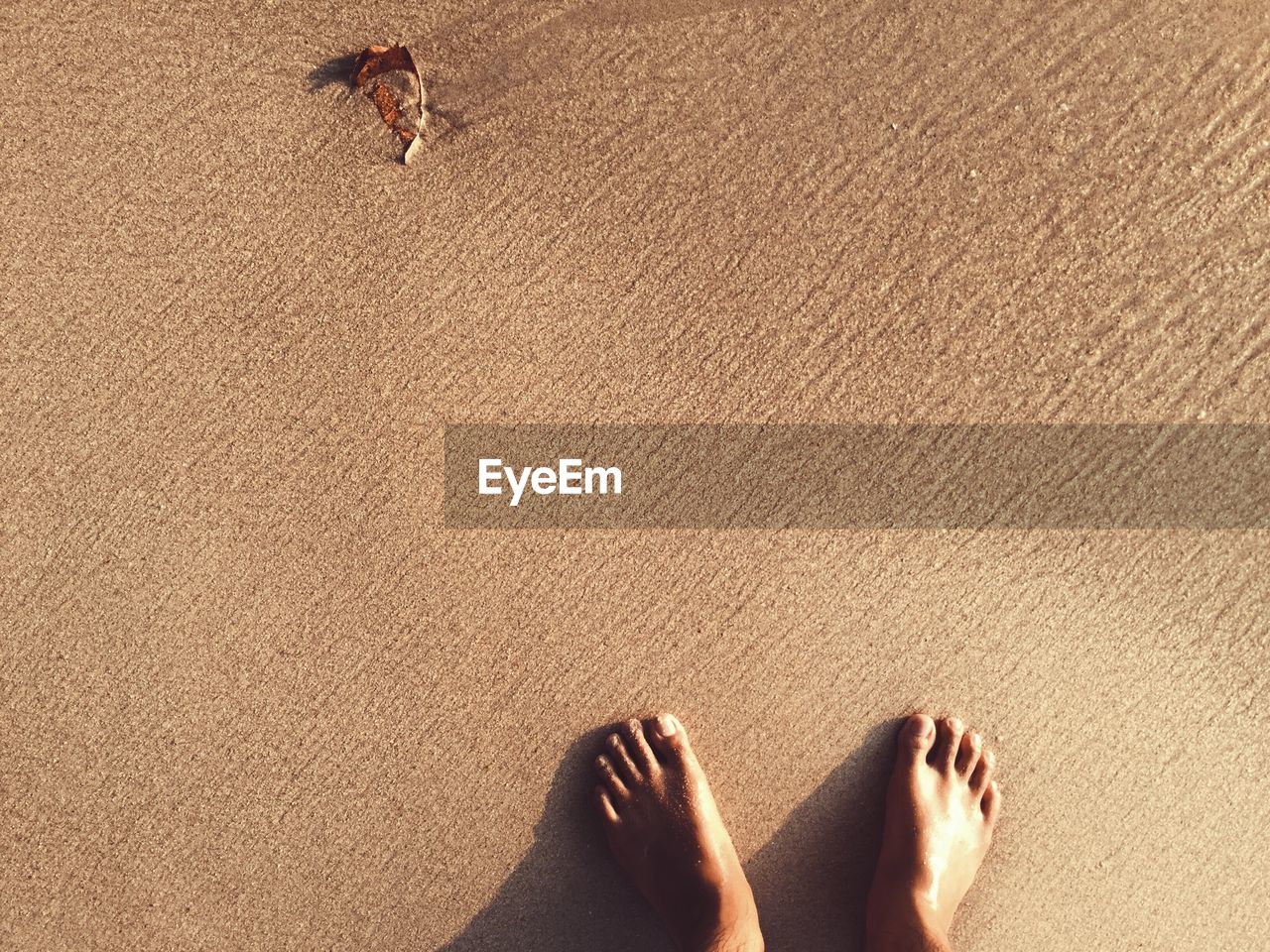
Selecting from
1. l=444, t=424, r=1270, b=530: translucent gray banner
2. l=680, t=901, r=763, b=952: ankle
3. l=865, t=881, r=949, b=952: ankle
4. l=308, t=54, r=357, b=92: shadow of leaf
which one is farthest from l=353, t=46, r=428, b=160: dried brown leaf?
l=865, t=881, r=949, b=952: ankle

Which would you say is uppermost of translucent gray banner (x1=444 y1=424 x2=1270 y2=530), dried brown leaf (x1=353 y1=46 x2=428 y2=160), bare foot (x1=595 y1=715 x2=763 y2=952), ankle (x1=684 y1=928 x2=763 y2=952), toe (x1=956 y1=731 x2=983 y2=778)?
dried brown leaf (x1=353 y1=46 x2=428 y2=160)

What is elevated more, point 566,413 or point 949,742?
point 566,413

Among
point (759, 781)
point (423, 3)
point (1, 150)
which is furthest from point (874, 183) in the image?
point (1, 150)

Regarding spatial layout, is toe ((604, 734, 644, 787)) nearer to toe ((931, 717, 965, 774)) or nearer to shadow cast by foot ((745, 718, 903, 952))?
shadow cast by foot ((745, 718, 903, 952))
